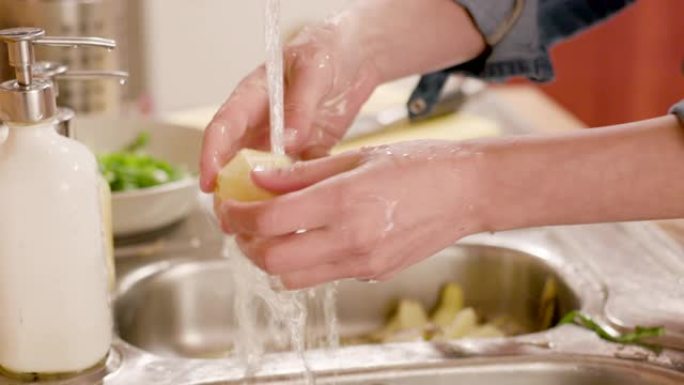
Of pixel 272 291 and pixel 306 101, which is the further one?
pixel 306 101

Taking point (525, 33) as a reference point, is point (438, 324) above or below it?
Result: below

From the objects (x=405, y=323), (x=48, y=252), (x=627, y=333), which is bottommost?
(x=405, y=323)

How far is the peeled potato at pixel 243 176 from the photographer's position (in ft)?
2.70

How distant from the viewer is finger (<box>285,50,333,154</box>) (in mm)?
1006

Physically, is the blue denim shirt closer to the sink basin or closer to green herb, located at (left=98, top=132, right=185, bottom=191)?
the sink basin

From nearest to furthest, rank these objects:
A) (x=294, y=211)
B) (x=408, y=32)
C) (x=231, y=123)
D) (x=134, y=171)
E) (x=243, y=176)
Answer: (x=294, y=211)
(x=243, y=176)
(x=231, y=123)
(x=408, y=32)
(x=134, y=171)

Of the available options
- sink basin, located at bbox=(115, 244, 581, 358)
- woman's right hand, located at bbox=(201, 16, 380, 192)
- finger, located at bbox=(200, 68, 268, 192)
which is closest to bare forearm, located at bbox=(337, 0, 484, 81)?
woman's right hand, located at bbox=(201, 16, 380, 192)

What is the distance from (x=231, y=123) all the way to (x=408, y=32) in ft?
0.90

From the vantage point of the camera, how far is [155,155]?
1541 millimetres

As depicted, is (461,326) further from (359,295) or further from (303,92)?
(303,92)

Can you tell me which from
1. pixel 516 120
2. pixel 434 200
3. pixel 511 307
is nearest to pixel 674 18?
pixel 516 120

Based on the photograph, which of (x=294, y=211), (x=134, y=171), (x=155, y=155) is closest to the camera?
(x=294, y=211)

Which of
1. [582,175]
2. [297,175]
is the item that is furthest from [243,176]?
[582,175]

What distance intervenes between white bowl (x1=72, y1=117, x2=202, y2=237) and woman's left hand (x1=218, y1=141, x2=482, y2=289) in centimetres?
49
